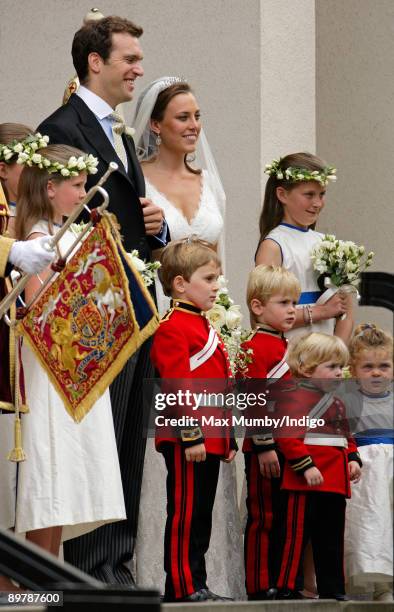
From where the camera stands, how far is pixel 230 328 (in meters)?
6.53

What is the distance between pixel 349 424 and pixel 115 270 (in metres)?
1.81

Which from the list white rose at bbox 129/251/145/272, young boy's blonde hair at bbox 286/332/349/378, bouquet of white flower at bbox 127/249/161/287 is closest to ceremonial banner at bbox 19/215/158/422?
white rose at bbox 129/251/145/272

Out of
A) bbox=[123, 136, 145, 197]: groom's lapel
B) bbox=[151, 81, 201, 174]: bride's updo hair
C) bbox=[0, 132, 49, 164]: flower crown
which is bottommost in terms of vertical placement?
bbox=[0, 132, 49, 164]: flower crown

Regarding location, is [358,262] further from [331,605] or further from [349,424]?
[331,605]

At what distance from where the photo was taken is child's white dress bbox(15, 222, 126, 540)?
225 inches

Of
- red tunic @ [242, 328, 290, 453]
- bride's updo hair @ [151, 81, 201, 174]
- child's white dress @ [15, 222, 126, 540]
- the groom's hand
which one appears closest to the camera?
child's white dress @ [15, 222, 126, 540]

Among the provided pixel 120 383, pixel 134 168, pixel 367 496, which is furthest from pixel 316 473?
pixel 134 168

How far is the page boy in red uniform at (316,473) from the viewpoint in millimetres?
6316

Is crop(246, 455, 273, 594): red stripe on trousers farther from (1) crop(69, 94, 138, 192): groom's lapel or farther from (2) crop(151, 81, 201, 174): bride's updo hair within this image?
(2) crop(151, 81, 201, 174): bride's updo hair

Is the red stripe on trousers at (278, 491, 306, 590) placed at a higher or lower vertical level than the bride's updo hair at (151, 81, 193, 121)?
lower

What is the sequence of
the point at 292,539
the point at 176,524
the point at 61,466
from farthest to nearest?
the point at 292,539, the point at 176,524, the point at 61,466

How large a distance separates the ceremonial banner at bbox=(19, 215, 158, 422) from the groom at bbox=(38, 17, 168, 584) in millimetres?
717

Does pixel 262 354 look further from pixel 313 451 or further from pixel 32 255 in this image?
pixel 32 255

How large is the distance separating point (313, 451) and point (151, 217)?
3.92 ft
